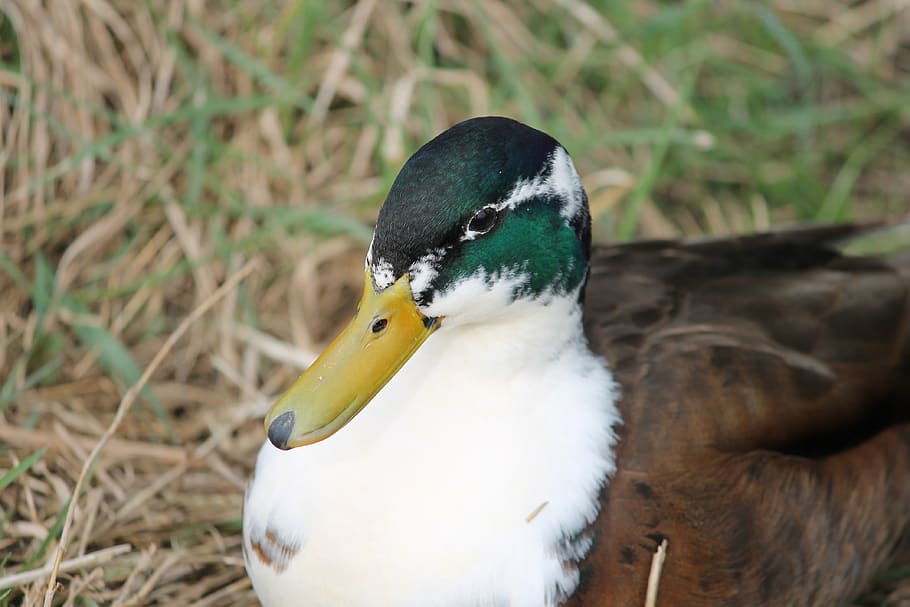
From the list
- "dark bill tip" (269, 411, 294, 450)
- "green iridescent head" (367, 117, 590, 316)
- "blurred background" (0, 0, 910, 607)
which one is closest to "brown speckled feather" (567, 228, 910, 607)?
"green iridescent head" (367, 117, 590, 316)

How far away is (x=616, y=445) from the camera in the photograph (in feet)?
7.22

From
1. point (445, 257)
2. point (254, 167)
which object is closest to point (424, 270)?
point (445, 257)

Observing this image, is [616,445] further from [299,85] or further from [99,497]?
[299,85]

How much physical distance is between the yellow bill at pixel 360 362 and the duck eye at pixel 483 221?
14 centimetres

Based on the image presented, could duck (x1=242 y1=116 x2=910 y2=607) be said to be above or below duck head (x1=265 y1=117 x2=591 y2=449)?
below

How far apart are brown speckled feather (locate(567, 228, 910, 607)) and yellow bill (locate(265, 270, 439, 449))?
18.7 inches

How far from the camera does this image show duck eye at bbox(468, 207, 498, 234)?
198 cm

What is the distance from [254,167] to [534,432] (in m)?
1.68

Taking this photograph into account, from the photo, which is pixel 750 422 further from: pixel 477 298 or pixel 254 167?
pixel 254 167

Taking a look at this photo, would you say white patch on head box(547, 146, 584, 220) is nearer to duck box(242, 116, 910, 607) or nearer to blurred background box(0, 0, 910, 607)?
duck box(242, 116, 910, 607)

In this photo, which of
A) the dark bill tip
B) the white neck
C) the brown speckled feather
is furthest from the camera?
the brown speckled feather

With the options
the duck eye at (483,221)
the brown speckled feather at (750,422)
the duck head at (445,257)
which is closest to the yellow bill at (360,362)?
the duck head at (445,257)

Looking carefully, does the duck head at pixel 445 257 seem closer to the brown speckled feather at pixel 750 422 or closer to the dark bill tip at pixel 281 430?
the dark bill tip at pixel 281 430

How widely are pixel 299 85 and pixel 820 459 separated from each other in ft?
6.17
